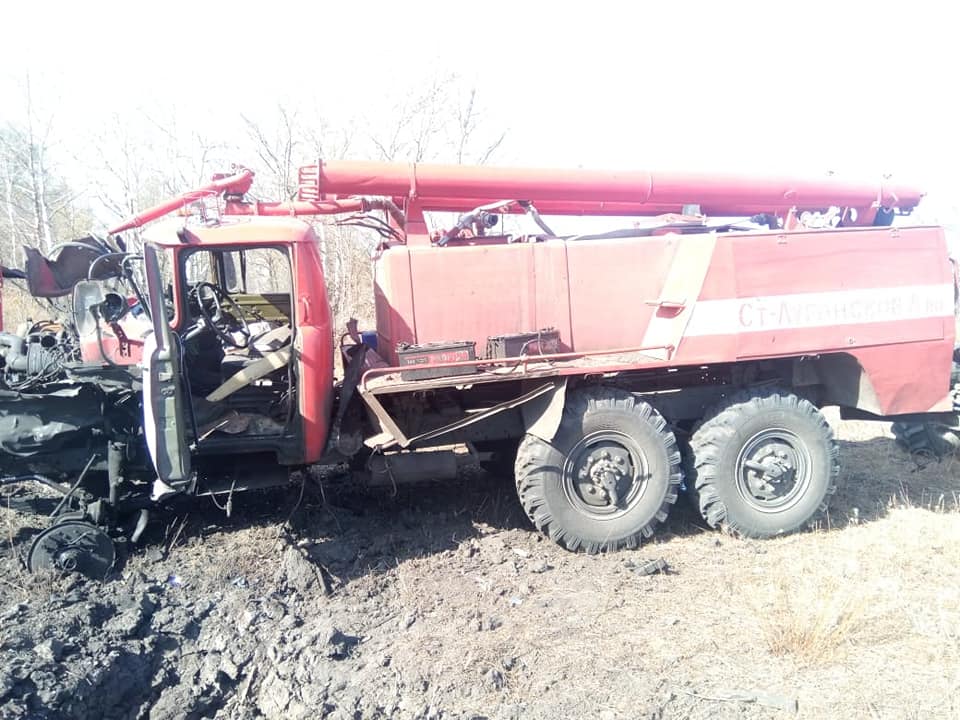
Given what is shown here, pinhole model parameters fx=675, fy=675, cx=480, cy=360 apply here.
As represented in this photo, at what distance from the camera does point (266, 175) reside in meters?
14.4

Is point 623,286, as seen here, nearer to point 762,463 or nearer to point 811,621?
point 762,463

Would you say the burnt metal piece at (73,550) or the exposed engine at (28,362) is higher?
the exposed engine at (28,362)

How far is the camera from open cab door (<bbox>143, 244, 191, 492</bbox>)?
3977 millimetres

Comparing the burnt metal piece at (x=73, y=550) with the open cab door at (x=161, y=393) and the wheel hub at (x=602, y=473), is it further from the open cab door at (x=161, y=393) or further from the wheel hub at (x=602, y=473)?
the wheel hub at (x=602, y=473)

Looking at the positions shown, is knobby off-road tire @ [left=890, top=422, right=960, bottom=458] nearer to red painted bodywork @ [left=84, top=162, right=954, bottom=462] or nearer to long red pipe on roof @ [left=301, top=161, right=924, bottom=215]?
red painted bodywork @ [left=84, top=162, right=954, bottom=462]

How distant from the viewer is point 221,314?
190 inches

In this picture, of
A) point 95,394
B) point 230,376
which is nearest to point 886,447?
point 230,376

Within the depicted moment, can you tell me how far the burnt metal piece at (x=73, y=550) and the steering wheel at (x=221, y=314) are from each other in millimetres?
1498

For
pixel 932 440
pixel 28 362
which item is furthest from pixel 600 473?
pixel 932 440

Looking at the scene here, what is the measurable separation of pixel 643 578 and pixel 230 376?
3.19 m

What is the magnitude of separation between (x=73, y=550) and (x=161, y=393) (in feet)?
3.95

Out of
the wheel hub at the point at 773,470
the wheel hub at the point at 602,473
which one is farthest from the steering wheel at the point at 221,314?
the wheel hub at the point at 773,470

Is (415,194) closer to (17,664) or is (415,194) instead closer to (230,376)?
(230,376)

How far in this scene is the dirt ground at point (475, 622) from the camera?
3.22 m
